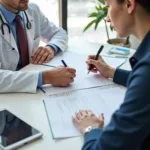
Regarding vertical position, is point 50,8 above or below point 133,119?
below

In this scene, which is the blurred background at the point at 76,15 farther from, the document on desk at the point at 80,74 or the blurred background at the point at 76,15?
the document on desk at the point at 80,74

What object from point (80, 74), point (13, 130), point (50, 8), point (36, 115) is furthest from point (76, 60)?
point (50, 8)

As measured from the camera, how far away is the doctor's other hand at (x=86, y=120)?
35.8 inches

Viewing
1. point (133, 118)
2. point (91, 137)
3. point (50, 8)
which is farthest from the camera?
point (50, 8)

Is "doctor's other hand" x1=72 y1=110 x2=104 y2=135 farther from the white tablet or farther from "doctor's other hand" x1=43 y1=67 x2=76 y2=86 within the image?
"doctor's other hand" x1=43 y1=67 x2=76 y2=86

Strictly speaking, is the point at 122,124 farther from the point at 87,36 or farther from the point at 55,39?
the point at 87,36

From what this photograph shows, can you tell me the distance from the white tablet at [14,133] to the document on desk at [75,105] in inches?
3.1

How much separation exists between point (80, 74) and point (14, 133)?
0.57m

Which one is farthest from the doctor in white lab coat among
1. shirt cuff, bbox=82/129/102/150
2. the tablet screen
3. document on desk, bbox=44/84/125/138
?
shirt cuff, bbox=82/129/102/150

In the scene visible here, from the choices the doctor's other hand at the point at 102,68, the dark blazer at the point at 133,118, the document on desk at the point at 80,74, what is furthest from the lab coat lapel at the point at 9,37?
the dark blazer at the point at 133,118

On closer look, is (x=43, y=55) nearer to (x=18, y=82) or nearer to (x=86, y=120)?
(x=18, y=82)

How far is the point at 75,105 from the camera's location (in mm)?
1061

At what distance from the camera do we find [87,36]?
2.96m

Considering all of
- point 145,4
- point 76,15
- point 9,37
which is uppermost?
point 145,4
